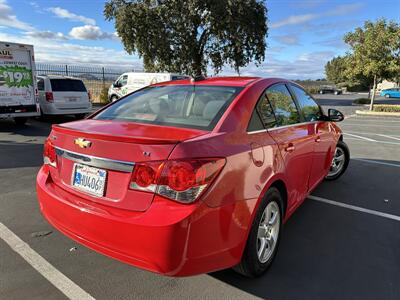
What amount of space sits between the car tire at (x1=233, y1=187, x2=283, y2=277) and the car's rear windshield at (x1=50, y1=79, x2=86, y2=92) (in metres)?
10.9

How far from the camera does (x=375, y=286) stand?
2828mm

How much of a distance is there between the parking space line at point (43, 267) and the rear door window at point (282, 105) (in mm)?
2226

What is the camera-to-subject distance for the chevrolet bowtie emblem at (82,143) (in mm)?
2502

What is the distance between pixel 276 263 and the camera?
10.3 ft

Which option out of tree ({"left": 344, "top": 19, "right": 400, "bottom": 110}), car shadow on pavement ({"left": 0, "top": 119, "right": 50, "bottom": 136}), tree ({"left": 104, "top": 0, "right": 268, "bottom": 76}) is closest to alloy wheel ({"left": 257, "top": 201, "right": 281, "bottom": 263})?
car shadow on pavement ({"left": 0, "top": 119, "right": 50, "bottom": 136})

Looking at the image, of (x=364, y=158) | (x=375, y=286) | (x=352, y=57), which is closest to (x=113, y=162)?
(x=375, y=286)

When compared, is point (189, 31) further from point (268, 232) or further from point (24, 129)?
point (268, 232)

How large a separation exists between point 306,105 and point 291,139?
3.70ft

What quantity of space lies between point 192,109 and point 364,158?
608cm

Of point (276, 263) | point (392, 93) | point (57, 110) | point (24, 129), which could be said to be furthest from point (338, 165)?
point (392, 93)

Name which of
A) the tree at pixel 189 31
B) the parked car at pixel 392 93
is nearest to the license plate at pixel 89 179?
the tree at pixel 189 31

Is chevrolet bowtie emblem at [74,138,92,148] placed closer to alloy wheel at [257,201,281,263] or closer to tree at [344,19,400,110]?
alloy wheel at [257,201,281,263]

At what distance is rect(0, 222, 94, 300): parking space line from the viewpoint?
263 cm

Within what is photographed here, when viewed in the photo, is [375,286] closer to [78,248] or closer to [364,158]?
[78,248]
